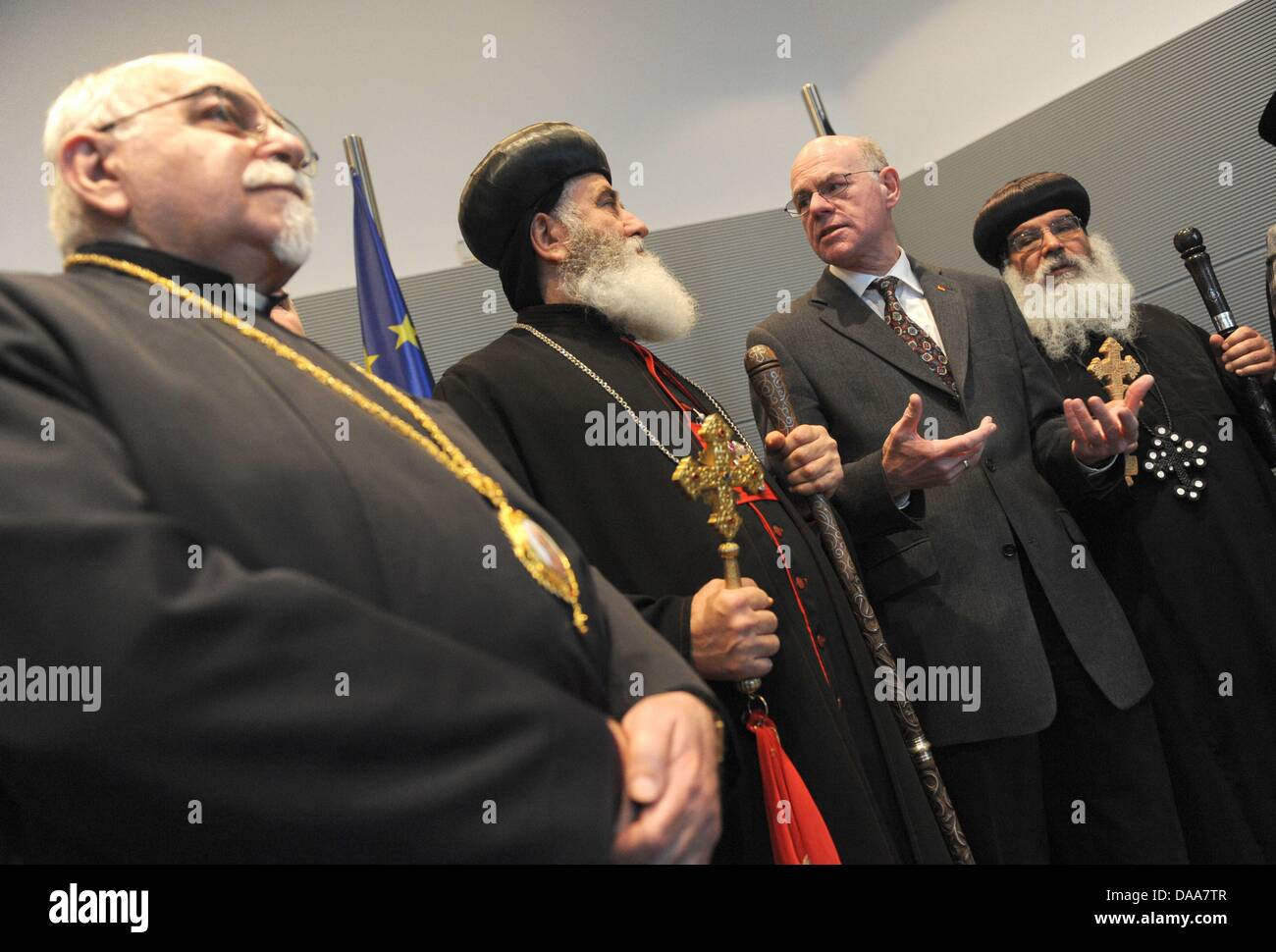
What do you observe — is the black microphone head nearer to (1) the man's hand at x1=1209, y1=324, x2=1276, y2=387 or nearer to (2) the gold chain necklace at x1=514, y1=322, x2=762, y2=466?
(1) the man's hand at x1=1209, y1=324, x2=1276, y2=387

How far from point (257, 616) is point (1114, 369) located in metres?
3.19

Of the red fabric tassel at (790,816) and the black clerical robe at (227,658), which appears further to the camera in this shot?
the red fabric tassel at (790,816)

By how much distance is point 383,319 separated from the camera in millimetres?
4434

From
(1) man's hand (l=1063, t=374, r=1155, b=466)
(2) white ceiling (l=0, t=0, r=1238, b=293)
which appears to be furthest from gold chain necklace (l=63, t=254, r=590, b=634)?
(2) white ceiling (l=0, t=0, r=1238, b=293)

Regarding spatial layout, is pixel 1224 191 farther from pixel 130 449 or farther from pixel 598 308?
pixel 130 449

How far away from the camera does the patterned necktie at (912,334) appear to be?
3.24 m

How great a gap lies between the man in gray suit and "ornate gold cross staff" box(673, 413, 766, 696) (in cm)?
37

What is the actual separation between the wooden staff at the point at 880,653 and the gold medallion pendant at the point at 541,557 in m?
1.16

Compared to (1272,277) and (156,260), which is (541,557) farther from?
(1272,277)

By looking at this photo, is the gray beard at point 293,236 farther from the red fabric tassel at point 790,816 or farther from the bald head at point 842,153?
the bald head at point 842,153

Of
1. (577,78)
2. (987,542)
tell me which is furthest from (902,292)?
(577,78)

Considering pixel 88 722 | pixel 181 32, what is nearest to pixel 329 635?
pixel 88 722

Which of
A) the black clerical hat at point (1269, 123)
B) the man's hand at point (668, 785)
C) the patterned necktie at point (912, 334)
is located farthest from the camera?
the black clerical hat at point (1269, 123)

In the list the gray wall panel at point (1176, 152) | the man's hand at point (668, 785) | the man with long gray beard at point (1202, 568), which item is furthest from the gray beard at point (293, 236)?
the gray wall panel at point (1176, 152)
